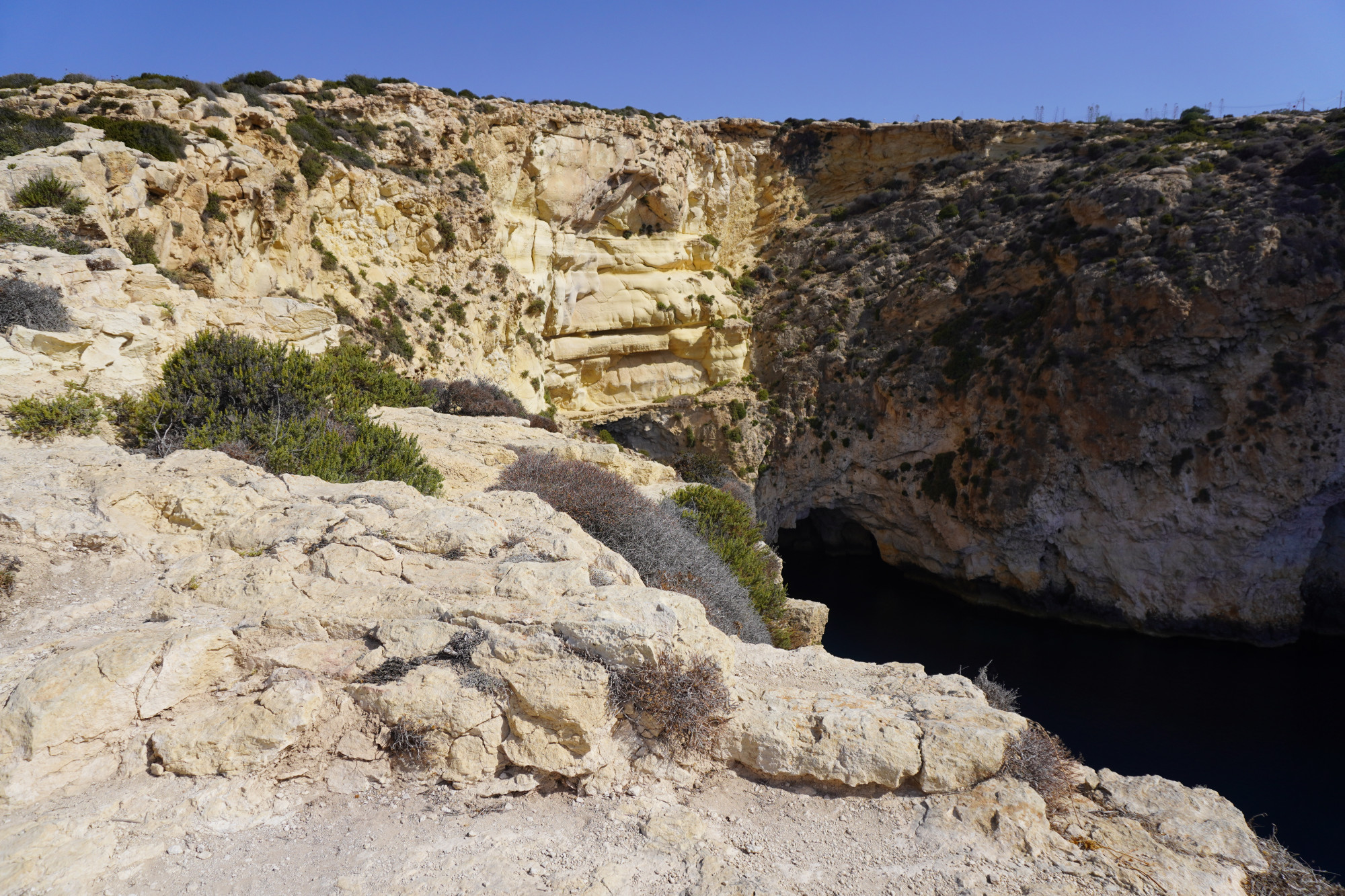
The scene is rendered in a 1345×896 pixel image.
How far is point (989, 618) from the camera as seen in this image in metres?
20.6

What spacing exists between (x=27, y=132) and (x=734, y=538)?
13.6m

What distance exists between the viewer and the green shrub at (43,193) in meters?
9.54

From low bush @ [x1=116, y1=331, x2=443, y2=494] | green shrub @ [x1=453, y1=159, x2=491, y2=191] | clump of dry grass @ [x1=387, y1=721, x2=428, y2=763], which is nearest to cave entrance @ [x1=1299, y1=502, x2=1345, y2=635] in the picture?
low bush @ [x1=116, y1=331, x2=443, y2=494]

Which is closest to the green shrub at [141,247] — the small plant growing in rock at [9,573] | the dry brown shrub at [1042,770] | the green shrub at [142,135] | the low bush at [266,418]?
the green shrub at [142,135]

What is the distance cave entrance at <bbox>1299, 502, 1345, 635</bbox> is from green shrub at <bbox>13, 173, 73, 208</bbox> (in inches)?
1089

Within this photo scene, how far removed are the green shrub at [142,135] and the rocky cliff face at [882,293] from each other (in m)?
0.32

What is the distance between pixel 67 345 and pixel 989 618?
70.3 feet

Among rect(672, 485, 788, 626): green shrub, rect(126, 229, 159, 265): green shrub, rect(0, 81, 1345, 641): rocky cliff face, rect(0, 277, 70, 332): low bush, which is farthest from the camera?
rect(0, 81, 1345, 641): rocky cliff face

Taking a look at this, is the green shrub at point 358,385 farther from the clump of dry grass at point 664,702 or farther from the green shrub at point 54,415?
the clump of dry grass at point 664,702

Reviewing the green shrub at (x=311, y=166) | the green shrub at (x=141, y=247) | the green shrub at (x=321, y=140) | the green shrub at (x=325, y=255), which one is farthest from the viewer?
→ the green shrub at (x=321, y=140)

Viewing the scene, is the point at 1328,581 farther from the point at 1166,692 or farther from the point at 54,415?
the point at 54,415

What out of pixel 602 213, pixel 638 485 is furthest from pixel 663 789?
pixel 602 213

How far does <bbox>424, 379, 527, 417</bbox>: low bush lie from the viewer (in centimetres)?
1384

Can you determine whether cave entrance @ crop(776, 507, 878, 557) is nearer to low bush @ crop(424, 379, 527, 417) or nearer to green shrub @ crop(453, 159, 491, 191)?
low bush @ crop(424, 379, 527, 417)
